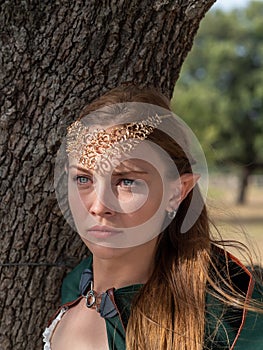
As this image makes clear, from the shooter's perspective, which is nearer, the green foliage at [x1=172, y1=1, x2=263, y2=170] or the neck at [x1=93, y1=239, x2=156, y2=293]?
the neck at [x1=93, y1=239, x2=156, y2=293]

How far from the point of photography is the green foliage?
3073cm

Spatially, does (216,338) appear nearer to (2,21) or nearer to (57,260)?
(57,260)

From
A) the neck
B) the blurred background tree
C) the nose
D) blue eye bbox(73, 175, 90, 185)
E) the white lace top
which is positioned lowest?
the white lace top

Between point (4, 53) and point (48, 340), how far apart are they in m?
0.97

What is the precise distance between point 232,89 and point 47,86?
30.6 metres

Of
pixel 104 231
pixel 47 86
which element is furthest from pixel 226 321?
pixel 47 86

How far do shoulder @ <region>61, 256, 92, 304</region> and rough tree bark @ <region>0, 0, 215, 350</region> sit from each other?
10 centimetres

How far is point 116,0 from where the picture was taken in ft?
7.46

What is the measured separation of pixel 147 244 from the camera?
1998 millimetres

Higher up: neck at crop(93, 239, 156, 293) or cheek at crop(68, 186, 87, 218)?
cheek at crop(68, 186, 87, 218)

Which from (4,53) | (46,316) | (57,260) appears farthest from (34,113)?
(46,316)

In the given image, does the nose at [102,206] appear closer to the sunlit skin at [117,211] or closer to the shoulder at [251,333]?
the sunlit skin at [117,211]

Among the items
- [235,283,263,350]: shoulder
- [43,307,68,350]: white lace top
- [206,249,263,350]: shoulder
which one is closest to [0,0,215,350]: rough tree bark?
[43,307,68,350]: white lace top

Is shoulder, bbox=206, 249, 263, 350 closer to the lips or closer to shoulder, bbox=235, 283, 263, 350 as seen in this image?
shoulder, bbox=235, 283, 263, 350
